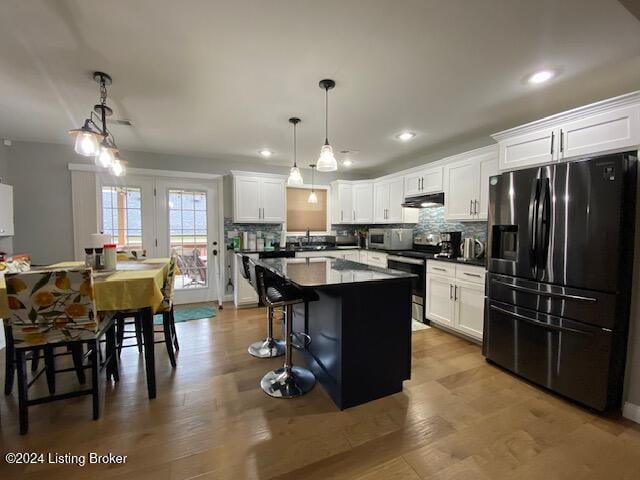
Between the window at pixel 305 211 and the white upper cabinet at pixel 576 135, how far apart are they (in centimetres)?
327

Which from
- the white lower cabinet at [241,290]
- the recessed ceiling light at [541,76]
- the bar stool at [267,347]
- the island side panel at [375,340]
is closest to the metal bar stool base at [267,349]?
the bar stool at [267,347]

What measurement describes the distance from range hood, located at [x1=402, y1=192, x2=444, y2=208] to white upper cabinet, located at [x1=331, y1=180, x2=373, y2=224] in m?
0.96

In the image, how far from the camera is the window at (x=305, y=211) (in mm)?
5207

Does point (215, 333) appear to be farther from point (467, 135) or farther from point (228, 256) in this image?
point (467, 135)

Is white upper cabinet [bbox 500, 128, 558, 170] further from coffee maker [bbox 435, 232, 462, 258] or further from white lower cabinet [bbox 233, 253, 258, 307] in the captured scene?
white lower cabinet [bbox 233, 253, 258, 307]

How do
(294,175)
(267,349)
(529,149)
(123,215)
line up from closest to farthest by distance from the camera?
(529,149) → (294,175) → (267,349) → (123,215)

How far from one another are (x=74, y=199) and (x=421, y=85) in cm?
457

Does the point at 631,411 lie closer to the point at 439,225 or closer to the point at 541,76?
the point at 541,76

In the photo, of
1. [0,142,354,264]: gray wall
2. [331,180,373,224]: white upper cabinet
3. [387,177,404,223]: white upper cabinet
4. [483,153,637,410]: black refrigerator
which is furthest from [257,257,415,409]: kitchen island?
[0,142,354,264]: gray wall

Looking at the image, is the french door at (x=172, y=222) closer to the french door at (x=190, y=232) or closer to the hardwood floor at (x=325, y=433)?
the french door at (x=190, y=232)

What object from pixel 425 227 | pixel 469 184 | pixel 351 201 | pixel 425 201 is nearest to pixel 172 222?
pixel 351 201

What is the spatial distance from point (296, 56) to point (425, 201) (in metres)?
2.71

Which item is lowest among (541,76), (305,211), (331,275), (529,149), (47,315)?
(47,315)

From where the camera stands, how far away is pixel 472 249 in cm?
332
